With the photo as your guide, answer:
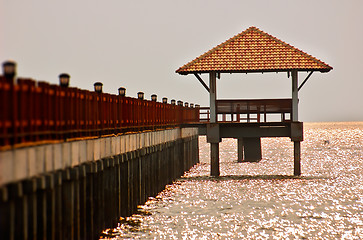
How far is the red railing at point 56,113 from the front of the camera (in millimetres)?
11359

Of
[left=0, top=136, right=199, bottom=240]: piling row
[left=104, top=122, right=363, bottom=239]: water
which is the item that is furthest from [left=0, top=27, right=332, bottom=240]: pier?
[left=104, top=122, right=363, bottom=239]: water

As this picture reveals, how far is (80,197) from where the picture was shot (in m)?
15.5

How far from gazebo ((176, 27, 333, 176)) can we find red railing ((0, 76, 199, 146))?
1215 centimetres

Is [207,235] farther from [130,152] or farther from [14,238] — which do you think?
[14,238]

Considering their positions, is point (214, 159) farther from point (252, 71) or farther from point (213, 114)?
point (252, 71)

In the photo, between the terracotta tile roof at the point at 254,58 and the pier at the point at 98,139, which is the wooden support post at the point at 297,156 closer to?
the pier at the point at 98,139

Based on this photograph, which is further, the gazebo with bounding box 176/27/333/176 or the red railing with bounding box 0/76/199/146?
the gazebo with bounding box 176/27/333/176

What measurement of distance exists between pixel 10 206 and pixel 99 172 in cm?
701

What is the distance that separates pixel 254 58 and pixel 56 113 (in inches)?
960

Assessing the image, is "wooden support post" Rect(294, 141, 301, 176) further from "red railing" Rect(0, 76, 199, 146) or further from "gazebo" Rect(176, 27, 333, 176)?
"red railing" Rect(0, 76, 199, 146)

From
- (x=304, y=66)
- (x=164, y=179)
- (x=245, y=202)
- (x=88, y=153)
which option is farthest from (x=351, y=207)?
(x=88, y=153)

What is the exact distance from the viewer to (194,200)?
2839cm

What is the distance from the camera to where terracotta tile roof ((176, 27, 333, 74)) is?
120 ft

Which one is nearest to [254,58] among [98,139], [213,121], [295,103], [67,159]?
[295,103]
